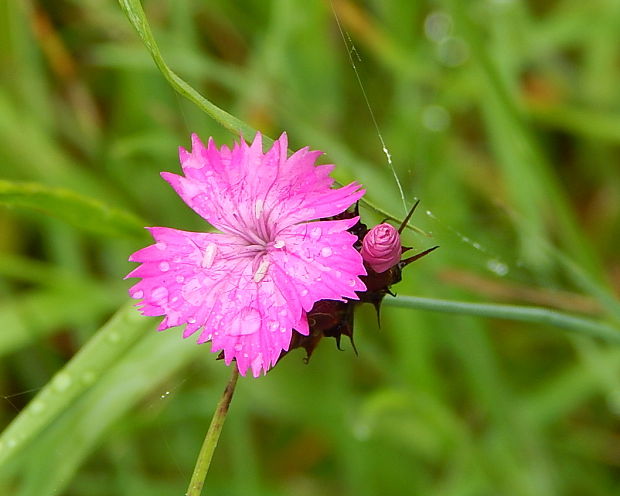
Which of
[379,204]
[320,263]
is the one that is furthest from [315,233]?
[379,204]

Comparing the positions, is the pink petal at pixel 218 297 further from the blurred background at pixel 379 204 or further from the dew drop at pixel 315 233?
the blurred background at pixel 379 204

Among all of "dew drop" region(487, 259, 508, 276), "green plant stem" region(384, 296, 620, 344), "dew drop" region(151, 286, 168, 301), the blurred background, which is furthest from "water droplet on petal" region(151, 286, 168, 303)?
"dew drop" region(487, 259, 508, 276)

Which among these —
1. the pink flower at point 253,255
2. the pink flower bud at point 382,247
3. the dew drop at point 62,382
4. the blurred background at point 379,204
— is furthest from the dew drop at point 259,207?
the blurred background at point 379,204

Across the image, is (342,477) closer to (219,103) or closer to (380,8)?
(219,103)

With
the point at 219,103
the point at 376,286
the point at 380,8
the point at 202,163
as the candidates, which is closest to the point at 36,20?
the point at 219,103

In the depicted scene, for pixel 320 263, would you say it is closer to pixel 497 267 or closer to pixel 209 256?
pixel 209 256
